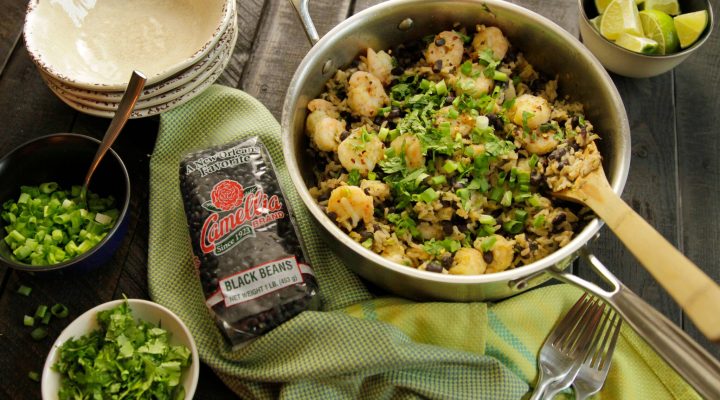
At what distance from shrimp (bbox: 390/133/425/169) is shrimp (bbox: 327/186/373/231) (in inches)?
6.9

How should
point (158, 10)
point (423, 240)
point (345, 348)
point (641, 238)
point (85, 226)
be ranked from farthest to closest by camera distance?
point (158, 10) < point (85, 226) < point (423, 240) < point (345, 348) < point (641, 238)

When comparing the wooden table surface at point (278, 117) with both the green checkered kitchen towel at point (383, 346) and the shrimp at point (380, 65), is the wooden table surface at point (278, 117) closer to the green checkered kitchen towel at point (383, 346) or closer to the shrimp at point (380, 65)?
the green checkered kitchen towel at point (383, 346)

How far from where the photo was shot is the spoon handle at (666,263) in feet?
4.29

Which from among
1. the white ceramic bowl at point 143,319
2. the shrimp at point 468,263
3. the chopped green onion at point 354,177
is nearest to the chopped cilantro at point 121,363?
the white ceramic bowl at point 143,319

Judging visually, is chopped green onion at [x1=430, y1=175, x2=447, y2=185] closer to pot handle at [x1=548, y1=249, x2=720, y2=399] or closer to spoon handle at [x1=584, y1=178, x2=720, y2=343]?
spoon handle at [x1=584, y1=178, x2=720, y2=343]

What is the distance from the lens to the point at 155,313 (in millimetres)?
1744

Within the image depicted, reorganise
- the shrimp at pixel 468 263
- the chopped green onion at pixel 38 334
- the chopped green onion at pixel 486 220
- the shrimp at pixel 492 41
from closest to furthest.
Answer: the shrimp at pixel 468 263 → the chopped green onion at pixel 486 220 → the chopped green onion at pixel 38 334 → the shrimp at pixel 492 41

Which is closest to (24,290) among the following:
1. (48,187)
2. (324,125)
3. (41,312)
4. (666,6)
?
(41,312)

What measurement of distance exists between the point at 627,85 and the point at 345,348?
1.31 meters

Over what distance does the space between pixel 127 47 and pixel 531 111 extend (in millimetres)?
1271

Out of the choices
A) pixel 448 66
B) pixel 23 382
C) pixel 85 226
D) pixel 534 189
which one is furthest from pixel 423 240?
pixel 23 382

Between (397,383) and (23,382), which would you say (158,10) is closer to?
(23,382)

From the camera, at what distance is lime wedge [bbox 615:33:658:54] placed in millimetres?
2045

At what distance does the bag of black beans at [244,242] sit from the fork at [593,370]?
2.17 feet
